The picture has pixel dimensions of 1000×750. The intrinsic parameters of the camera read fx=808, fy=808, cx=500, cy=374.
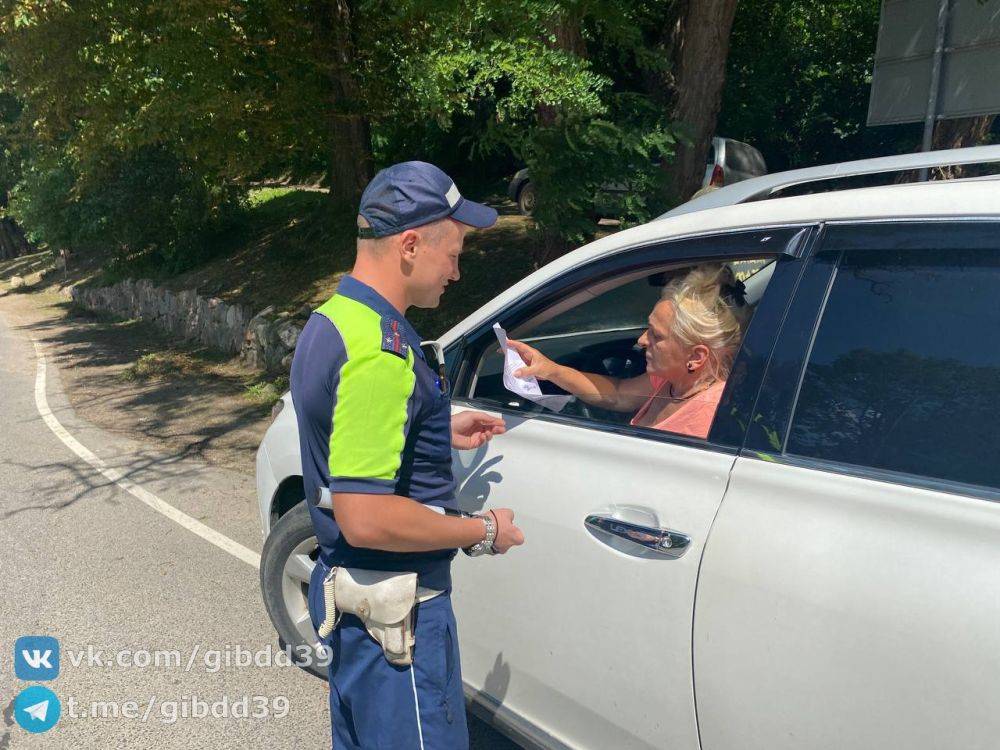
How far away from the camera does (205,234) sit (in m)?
17.4

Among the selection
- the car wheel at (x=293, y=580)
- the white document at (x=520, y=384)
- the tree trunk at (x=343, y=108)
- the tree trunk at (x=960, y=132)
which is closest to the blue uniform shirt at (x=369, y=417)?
the white document at (x=520, y=384)

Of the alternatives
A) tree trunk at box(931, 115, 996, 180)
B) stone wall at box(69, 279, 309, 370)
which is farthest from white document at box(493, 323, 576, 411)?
tree trunk at box(931, 115, 996, 180)

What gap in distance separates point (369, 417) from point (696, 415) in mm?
1001

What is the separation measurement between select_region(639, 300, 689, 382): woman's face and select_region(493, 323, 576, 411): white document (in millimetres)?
314

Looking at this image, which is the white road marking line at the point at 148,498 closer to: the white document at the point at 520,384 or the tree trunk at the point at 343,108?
the white document at the point at 520,384

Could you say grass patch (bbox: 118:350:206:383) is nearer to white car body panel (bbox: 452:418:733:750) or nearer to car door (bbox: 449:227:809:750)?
car door (bbox: 449:227:809:750)

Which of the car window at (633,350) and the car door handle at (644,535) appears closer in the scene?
the car door handle at (644,535)

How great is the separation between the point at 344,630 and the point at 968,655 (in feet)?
4.33

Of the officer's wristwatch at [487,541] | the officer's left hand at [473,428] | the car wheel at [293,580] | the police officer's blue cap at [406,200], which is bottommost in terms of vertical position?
the car wheel at [293,580]

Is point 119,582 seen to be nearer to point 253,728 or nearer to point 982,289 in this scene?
point 253,728

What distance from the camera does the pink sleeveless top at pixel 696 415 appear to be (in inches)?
86.4

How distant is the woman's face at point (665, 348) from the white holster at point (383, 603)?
106cm

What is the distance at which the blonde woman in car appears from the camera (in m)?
2.36

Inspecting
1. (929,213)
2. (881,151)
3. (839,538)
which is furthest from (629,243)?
(881,151)
